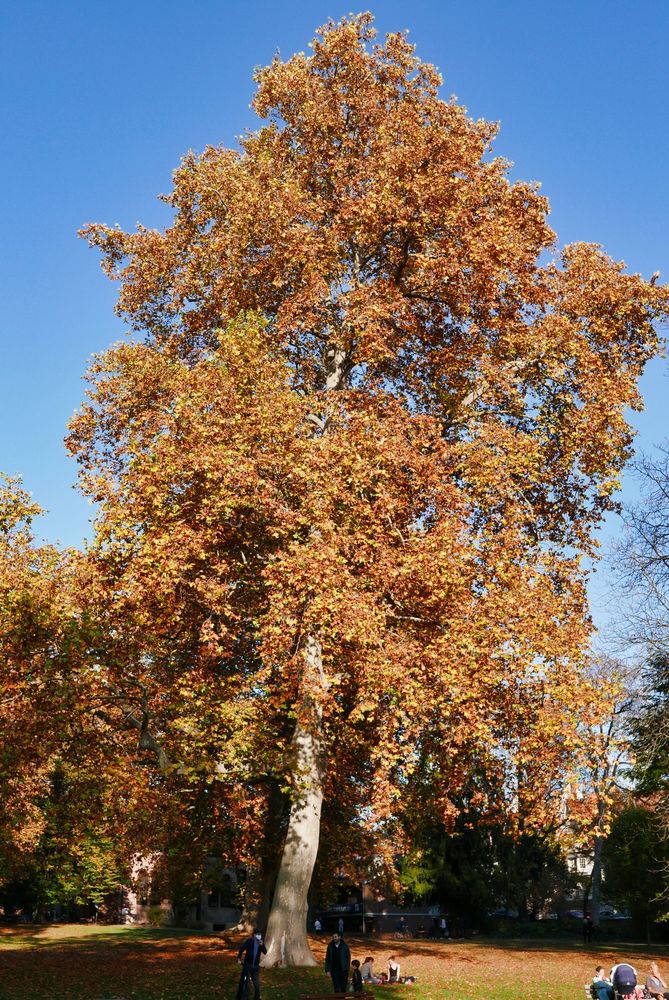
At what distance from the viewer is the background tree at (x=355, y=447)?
20.8 metres

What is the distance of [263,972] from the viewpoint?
21.1 m

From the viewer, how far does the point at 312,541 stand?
2102 centimetres

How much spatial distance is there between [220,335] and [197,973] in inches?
655

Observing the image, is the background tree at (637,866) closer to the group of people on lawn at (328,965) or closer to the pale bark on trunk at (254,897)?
the pale bark on trunk at (254,897)

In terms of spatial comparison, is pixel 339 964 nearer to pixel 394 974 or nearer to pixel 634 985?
pixel 634 985

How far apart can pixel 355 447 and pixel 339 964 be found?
1171 cm

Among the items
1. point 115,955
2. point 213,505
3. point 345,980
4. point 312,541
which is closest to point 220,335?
point 213,505

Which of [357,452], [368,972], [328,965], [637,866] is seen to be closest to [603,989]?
[328,965]

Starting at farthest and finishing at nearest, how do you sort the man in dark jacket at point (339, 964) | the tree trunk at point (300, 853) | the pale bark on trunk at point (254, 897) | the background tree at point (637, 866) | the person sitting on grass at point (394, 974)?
the background tree at point (637, 866)
the pale bark on trunk at point (254, 897)
the person sitting on grass at point (394, 974)
the tree trunk at point (300, 853)
the man in dark jacket at point (339, 964)

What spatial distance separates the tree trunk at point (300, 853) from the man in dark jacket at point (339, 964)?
3850 mm

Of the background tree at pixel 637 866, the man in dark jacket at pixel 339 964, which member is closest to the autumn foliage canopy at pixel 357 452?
the man in dark jacket at pixel 339 964

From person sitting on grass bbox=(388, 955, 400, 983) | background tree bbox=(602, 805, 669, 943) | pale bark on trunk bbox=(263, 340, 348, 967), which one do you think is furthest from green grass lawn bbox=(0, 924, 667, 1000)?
background tree bbox=(602, 805, 669, 943)

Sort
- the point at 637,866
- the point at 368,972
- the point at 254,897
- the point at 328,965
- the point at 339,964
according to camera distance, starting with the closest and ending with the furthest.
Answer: the point at 339,964
the point at 328,965
the point at 368,972
the point at 254,897
the point at 637,866

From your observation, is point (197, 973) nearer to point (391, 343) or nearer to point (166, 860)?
point (166, 860)
